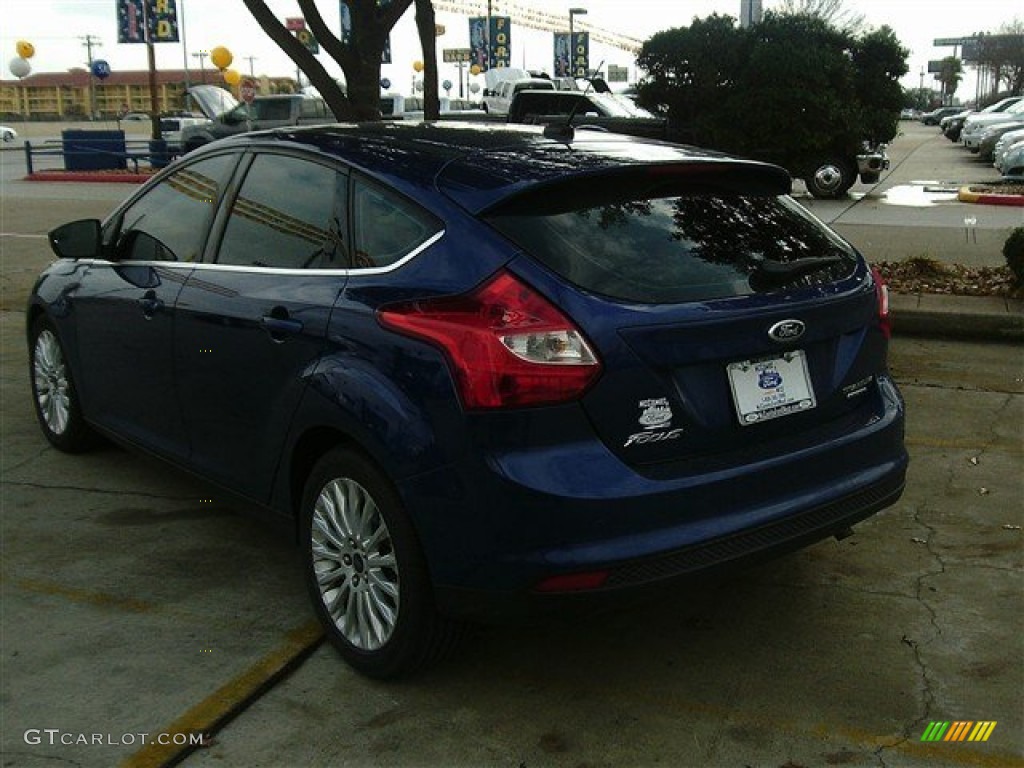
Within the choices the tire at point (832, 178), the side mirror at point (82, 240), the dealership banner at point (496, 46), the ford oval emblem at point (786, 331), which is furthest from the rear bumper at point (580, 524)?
the dealership banner at point (496, 46)

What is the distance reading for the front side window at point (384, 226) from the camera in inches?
132

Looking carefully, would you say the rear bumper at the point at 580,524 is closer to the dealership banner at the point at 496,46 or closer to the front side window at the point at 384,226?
the front side window at the point at 384,226

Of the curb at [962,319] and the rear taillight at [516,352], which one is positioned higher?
the rear taillight at [516,352]

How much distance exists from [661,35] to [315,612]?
12.3 m

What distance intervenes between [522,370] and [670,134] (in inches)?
494

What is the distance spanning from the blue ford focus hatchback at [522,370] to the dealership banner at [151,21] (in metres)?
34.0

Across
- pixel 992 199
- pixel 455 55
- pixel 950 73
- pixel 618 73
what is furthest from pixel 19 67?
pixel 950 73

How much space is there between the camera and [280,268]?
3863 millimetres

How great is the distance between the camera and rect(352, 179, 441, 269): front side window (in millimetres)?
3357

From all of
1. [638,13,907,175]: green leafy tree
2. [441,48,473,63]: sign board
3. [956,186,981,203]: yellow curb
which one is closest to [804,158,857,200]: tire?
[638,13,907,175]: green leafy tree

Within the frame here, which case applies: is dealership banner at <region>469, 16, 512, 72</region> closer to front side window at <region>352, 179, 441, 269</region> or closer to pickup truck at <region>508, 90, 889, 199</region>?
pickup truck at <region>508, 90, 889, 199</region>

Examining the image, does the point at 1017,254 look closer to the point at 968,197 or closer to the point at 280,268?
the point at 280,268

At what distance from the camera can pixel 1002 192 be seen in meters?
18.1

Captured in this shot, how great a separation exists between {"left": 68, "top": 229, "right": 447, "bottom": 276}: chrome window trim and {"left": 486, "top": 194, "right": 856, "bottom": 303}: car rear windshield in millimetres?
246
